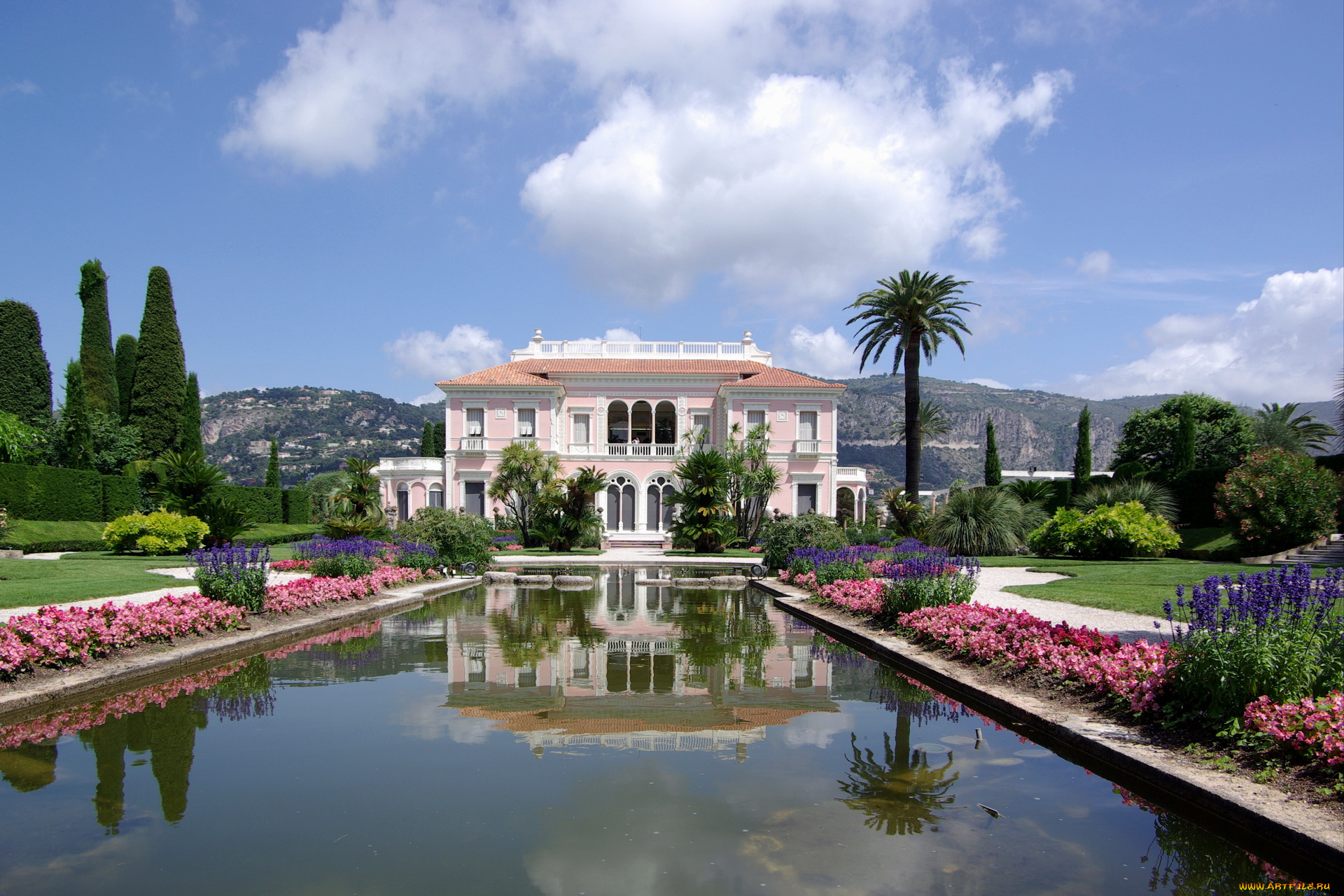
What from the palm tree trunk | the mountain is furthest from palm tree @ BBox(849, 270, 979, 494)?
the mountain

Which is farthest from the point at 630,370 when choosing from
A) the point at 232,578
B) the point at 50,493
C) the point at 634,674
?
the point at 634,674

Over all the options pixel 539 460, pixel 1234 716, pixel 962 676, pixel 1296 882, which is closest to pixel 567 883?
pixel 1296 882

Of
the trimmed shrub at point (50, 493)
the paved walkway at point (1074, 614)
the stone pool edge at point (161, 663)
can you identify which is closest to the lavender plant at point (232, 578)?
the stone pool edge at point (161, 663)

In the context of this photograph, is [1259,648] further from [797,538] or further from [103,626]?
[797,538]

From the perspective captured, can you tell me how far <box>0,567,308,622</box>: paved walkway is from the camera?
10414 millimetres

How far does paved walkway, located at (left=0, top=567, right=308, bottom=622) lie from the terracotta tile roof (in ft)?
73.3

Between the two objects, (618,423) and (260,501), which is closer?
(260,501)

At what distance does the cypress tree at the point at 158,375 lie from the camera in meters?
37.3

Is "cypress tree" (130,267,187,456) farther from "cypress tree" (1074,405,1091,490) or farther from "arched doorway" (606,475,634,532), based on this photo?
"cypress tree" (1074,405,1091,490)

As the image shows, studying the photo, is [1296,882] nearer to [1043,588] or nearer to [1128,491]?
[1043,588]

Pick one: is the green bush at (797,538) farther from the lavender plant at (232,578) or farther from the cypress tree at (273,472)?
the cypress tree at (273,472)

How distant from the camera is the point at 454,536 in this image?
67.1 feet

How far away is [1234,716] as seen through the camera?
207 inches

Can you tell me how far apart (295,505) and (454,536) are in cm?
2339
